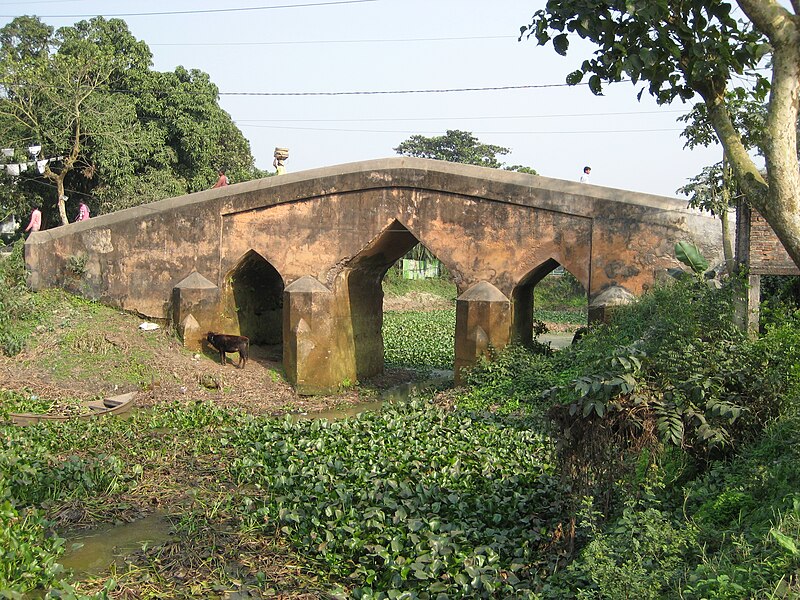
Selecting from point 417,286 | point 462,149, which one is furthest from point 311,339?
point 462,149

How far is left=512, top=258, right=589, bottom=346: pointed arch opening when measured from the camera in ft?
45.3

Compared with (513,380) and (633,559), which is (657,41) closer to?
(633,559)

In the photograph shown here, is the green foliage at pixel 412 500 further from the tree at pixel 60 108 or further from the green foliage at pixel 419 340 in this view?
the tree at pixel 60 108

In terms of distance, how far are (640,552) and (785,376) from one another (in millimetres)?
2209

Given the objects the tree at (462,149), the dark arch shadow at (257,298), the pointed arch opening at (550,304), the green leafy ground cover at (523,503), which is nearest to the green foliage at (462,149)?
the tree at (462,149)

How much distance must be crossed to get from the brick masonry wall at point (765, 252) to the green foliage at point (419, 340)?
945 centimetres

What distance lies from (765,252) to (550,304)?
2120cm

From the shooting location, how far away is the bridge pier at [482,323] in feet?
42.6

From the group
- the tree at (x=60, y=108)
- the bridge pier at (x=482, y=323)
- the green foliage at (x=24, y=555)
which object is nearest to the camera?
the green foliage at (x=24, y=555)

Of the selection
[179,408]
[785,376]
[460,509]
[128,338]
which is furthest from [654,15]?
[128,338]

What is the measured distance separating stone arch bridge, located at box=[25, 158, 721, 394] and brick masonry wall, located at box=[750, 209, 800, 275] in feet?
11.1

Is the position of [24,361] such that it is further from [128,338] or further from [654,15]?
[654,15]

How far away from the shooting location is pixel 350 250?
14.2 meters

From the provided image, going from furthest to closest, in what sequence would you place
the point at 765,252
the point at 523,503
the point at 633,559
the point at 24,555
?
the point at 765,252
the point at 523,503
the point at 24,555
the point at 633,559
